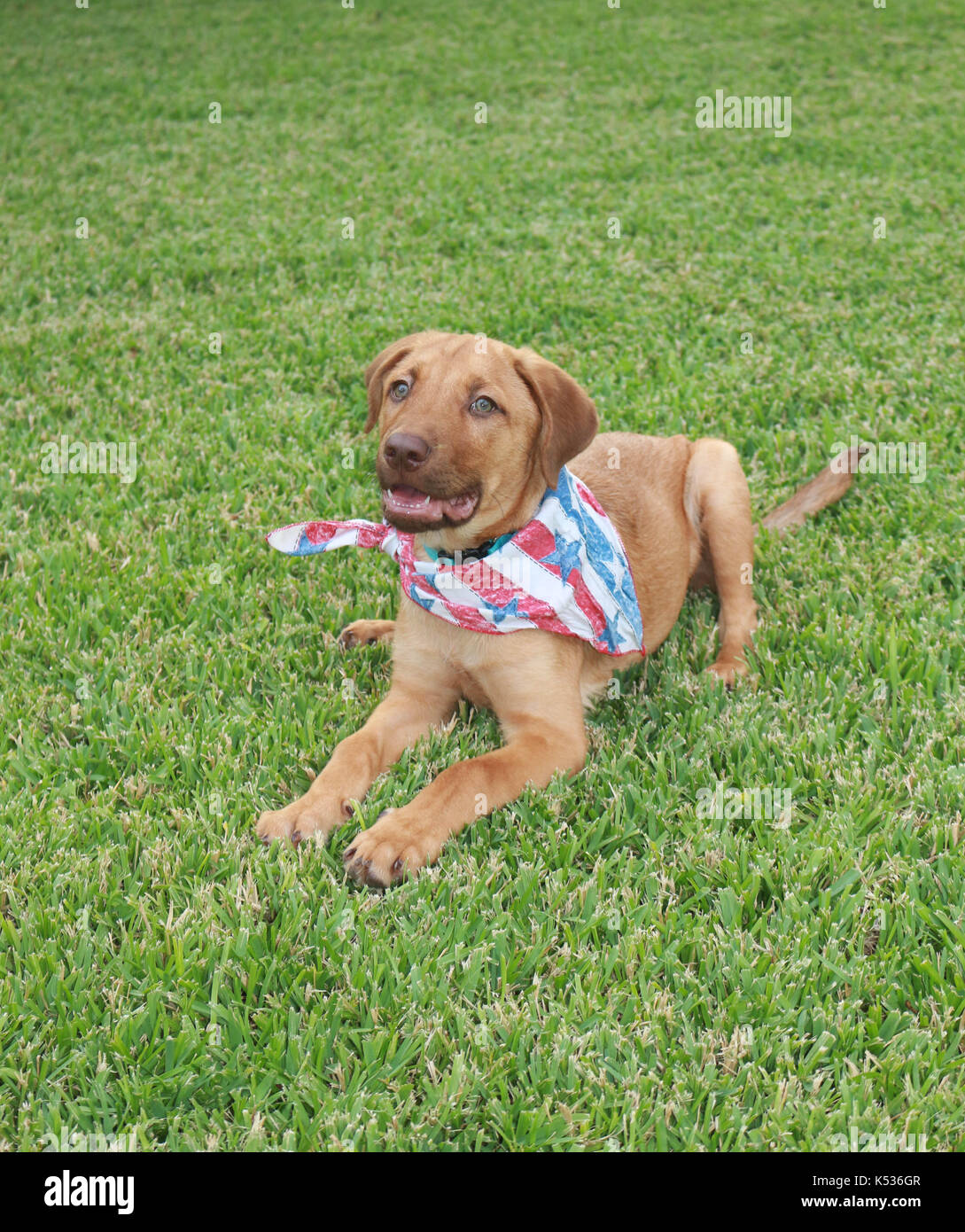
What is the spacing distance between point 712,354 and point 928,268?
2.52 m

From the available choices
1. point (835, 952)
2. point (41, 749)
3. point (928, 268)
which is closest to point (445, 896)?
point (835, 952)

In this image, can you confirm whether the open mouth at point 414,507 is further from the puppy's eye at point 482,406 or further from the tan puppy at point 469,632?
the puppy's eye at point 482,406

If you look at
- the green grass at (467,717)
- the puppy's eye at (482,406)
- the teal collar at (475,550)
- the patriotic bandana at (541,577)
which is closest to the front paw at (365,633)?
the green grass at (467,717)

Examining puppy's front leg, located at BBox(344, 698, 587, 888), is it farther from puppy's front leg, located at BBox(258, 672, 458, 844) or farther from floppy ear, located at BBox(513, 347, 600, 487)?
floppy ear, located at BBox(513, 347, 600, 487)

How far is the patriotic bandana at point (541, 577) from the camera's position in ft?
12.3

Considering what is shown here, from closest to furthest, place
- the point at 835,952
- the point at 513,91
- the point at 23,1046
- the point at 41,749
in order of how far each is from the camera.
A: the point at 23,1046 → the point at 835,952 → the point at 41,749 → the point at 513,91

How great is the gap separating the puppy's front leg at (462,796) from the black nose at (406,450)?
99 cm

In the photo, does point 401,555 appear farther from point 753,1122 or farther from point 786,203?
point 786,203

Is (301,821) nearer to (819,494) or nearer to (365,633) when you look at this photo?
(365,633)

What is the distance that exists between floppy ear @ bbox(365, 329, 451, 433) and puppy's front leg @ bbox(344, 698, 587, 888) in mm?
1380

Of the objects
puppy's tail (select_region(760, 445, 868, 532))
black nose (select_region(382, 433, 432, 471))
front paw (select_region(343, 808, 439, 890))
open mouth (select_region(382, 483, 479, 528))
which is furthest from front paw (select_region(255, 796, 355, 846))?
puppy's tail (select_region(760, 445, 868, 532))

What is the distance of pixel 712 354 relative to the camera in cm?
731

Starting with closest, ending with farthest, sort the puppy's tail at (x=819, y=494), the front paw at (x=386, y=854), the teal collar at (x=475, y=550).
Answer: the front paw at (x=386, y=854)
the teal collar at (x=475, y=550)
the puppy's tail at (x=819, y=494)
